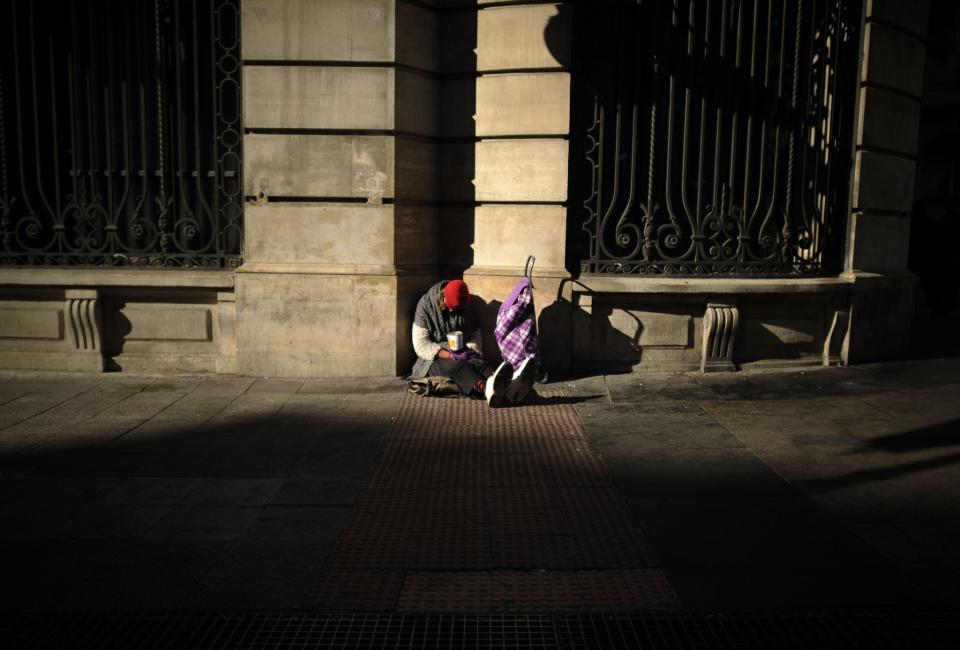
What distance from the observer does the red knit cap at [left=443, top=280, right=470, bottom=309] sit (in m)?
7.68

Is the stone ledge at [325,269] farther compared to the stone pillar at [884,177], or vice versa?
the stone pillar at [884,177]

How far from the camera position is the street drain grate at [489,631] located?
126 inches

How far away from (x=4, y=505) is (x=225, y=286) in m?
3.85

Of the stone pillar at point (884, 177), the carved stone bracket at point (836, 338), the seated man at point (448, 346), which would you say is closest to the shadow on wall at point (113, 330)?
the seated man at point (448, 346)

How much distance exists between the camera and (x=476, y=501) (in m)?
4.77

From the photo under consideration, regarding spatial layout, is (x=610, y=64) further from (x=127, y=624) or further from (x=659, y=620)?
(x=127, y=624)

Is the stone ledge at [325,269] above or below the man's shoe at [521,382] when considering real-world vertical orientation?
above

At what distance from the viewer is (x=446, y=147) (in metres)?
8.56

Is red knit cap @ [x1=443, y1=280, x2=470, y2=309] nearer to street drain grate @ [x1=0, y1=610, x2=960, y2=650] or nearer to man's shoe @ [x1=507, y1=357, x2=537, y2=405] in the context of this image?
man's shoe @ [x1=507, y1=357, x2=537, y2=405]

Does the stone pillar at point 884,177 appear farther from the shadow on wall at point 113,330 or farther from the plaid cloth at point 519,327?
the shadow on wall at point 113,330

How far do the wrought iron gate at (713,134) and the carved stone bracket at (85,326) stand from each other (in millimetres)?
5023

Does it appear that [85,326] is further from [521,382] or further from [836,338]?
[836,338]

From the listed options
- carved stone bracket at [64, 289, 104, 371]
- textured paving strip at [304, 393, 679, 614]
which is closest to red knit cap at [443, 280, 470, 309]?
textured paving strip at [304, 393, 679, 614]

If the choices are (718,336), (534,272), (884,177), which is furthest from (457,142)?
(884,177)
